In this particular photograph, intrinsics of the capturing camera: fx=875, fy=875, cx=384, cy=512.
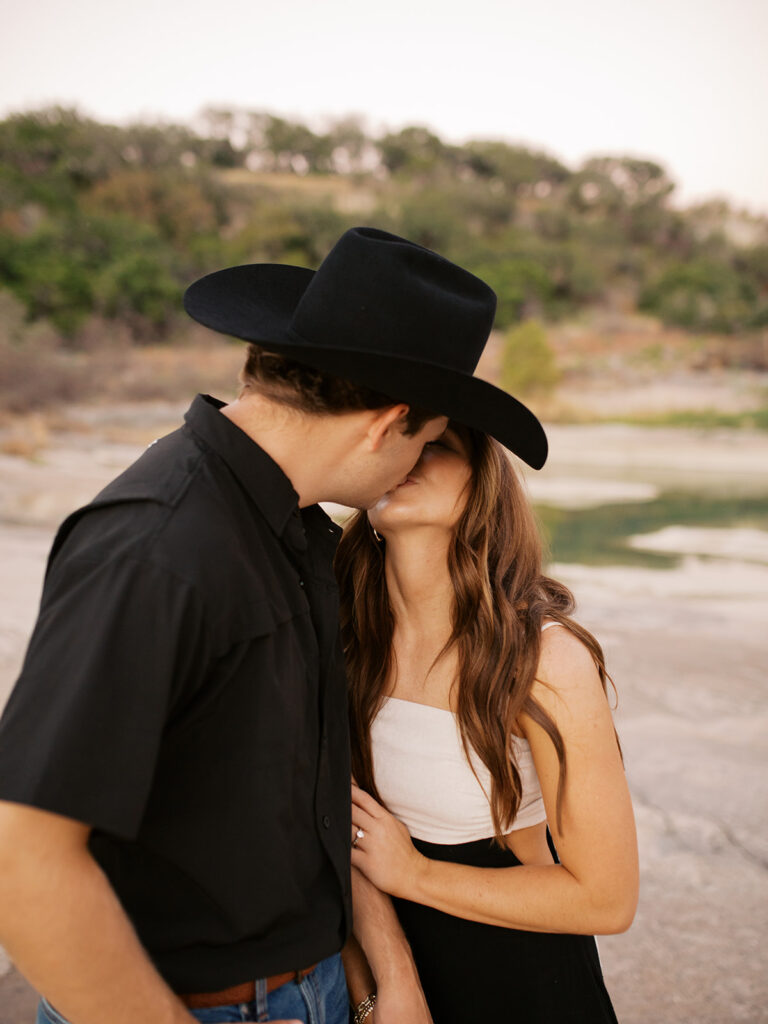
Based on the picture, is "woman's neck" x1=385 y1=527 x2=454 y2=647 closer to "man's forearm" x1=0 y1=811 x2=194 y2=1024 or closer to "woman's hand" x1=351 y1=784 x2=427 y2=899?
"woman's hand" x1=351 y1=784 x2=427 y2=899

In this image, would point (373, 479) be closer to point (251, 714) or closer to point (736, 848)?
point (251, 714)

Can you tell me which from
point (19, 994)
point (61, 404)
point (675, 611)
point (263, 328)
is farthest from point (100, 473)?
point (263, 328)

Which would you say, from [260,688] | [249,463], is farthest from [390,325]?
[260,688]

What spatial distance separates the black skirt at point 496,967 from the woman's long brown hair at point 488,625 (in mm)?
165

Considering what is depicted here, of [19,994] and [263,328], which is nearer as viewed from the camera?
[263,328]

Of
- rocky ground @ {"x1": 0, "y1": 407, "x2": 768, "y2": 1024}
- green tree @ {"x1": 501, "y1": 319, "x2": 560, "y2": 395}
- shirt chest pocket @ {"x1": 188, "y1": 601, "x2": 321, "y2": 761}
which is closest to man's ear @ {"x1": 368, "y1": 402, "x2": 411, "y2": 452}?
shirt chest pocket @ {"x1": 188, "y1": 601, "x2": 321, "y2": 761}

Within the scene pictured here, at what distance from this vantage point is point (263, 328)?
1.23 metres

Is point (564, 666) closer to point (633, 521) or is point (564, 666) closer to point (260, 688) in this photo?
point (260, 688)

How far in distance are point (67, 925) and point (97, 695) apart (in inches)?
9.1

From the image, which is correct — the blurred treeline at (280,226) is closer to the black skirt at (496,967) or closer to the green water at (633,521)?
the green water at (633,521)

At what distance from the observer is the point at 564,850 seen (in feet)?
4.73

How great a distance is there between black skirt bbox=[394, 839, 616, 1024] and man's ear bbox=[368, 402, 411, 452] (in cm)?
80

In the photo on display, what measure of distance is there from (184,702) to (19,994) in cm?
171

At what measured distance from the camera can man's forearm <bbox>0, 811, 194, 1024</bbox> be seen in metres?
0.86
